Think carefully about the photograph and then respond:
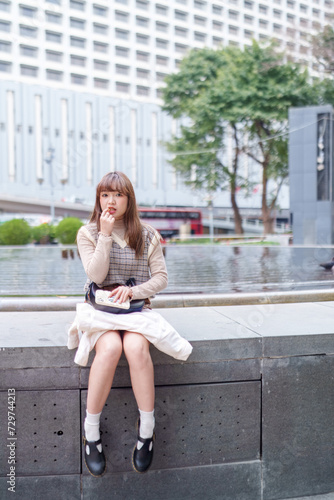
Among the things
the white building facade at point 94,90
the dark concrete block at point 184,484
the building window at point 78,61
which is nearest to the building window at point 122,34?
the white building facade at point 94,90

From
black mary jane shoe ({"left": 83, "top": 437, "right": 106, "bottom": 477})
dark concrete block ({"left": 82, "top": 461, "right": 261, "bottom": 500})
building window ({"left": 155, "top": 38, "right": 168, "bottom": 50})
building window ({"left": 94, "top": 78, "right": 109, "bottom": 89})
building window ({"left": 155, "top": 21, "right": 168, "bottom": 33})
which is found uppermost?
Answer: building window ({"left": 155, "top": 21, "right": 168, "bottom": 33})

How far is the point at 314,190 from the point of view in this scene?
22.4 metres

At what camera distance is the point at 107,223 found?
9.20ft

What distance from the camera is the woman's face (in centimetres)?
296

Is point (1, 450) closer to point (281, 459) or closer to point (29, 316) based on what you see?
point (29, 316)

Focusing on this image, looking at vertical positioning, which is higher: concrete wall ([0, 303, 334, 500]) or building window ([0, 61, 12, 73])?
building window ([0, 61, 12, 73])

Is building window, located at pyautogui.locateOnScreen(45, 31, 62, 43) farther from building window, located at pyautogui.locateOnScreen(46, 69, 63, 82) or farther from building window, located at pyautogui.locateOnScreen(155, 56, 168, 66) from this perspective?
building window, located at pyautogui.locateOnScreen(155, 56, 168, 66)

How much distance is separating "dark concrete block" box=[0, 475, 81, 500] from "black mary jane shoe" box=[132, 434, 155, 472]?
39 cm

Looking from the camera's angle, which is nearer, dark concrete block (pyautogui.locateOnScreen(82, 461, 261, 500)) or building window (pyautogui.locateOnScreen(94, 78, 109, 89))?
dark concrete block (pyautogui.locateOnScreen(82, 461, 261, 500))

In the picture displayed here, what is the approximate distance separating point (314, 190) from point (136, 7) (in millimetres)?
20031

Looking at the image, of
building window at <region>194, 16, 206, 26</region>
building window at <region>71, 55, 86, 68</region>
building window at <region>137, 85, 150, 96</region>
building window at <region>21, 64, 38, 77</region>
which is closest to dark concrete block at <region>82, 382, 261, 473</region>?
building window at <region>194, 16, 206, 26</region>

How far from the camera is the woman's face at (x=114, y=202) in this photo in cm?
296

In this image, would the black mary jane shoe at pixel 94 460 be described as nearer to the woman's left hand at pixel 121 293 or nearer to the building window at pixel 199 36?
the woman's left hand at pixel 121 293

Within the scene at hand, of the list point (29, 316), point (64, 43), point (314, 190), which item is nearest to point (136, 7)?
point (64, 43)
